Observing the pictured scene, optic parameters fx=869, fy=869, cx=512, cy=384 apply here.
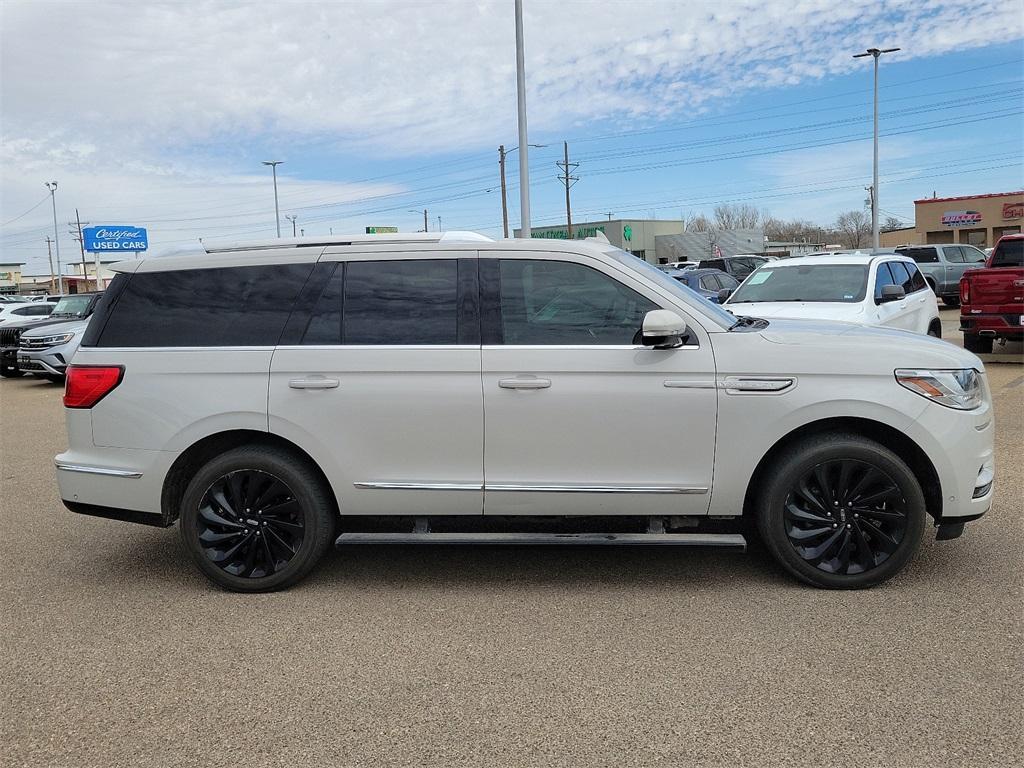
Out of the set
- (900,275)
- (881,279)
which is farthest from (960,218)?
(881,279)

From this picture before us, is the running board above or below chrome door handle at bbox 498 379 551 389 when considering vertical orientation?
below

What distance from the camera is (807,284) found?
10.5m

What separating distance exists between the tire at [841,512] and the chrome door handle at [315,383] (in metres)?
2.25

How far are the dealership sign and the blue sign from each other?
5052cm

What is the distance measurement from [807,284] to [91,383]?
8312 millimetres

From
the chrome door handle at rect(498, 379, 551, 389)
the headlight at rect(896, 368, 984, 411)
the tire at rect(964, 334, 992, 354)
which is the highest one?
the chrome door handle at rect(498, 379, 551, 389)

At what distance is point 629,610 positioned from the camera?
169 inches

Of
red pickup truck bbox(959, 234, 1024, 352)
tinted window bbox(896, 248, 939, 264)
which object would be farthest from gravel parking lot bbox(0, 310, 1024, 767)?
tinted window bbox(896, 248, 939, 264)

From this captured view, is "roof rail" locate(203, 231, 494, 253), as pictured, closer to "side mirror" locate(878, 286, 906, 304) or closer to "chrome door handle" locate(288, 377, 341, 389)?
"chrome door handle" locate(288, 377, 341, 389)

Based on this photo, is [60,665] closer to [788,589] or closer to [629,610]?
[629,610]

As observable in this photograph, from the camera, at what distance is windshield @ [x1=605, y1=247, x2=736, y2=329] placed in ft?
14.8

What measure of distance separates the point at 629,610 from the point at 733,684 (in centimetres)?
86

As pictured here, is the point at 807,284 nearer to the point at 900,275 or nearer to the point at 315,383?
the point at 900,275

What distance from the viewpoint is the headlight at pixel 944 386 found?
4.29 meters
